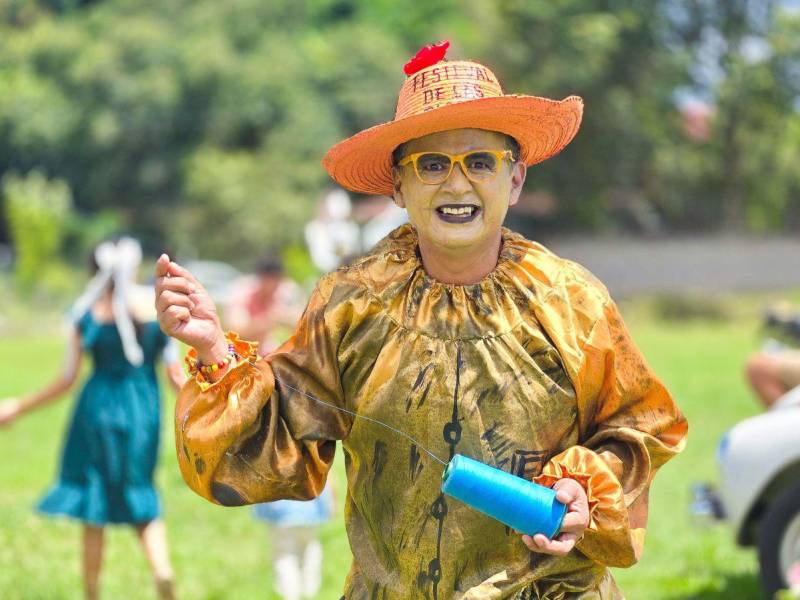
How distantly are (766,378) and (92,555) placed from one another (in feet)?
13.5

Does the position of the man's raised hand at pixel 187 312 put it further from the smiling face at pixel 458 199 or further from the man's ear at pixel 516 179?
the man's ear at pixel 516 179

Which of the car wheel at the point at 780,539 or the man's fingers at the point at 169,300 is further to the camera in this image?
the car wheel at the point at 780,539

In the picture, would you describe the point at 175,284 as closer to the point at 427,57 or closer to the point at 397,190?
the point at 397,190

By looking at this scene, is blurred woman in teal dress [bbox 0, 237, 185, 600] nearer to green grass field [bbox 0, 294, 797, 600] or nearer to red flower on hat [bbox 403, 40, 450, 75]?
green grass field [bbox 0, 294, 797, 600]

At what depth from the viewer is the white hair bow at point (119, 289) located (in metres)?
5.88

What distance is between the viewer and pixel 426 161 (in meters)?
2.92

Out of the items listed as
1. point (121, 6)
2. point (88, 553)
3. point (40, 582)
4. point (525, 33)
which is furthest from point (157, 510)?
point (121, 6)

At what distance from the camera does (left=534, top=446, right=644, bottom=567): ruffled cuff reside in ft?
9.00

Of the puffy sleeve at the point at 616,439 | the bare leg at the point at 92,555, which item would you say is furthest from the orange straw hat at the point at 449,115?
the bare leg at the point at 92,555

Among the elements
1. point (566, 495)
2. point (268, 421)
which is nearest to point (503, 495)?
point (566, 495)

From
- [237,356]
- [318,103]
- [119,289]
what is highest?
[318,103]

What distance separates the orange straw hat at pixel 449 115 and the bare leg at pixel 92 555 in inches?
131

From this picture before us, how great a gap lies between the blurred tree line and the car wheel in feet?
77.5

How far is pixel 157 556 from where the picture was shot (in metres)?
5.77
